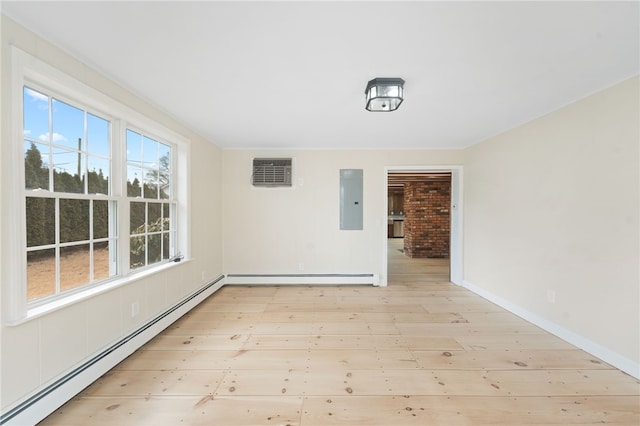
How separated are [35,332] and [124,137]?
5.17ft

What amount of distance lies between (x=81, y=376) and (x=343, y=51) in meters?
2.87

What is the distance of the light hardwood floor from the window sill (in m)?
0.66

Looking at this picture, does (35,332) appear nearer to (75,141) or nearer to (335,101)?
(75,141)

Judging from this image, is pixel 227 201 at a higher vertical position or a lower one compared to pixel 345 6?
lower

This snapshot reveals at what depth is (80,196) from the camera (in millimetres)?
1855

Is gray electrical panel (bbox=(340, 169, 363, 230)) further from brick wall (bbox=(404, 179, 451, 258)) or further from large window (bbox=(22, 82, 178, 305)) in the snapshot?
brick wall (bbox=(404, 179, 451, 258))

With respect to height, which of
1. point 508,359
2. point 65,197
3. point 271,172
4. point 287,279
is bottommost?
point 508,359

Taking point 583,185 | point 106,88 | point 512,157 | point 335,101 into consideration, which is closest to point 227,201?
point 106,88

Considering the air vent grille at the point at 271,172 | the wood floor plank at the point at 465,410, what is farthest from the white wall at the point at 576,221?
the air vent grille at the point at 271,172

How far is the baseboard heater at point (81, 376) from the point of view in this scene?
1.42 meters

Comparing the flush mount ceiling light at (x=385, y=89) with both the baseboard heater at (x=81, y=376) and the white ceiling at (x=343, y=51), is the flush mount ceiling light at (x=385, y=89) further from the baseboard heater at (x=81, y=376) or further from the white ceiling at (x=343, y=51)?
the baseboard heater at (x=81, y=376)

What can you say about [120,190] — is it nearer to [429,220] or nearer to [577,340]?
[577,340]

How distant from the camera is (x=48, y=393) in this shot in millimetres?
1544

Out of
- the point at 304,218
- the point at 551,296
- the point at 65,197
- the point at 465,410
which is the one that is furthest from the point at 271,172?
the point at 551,296
